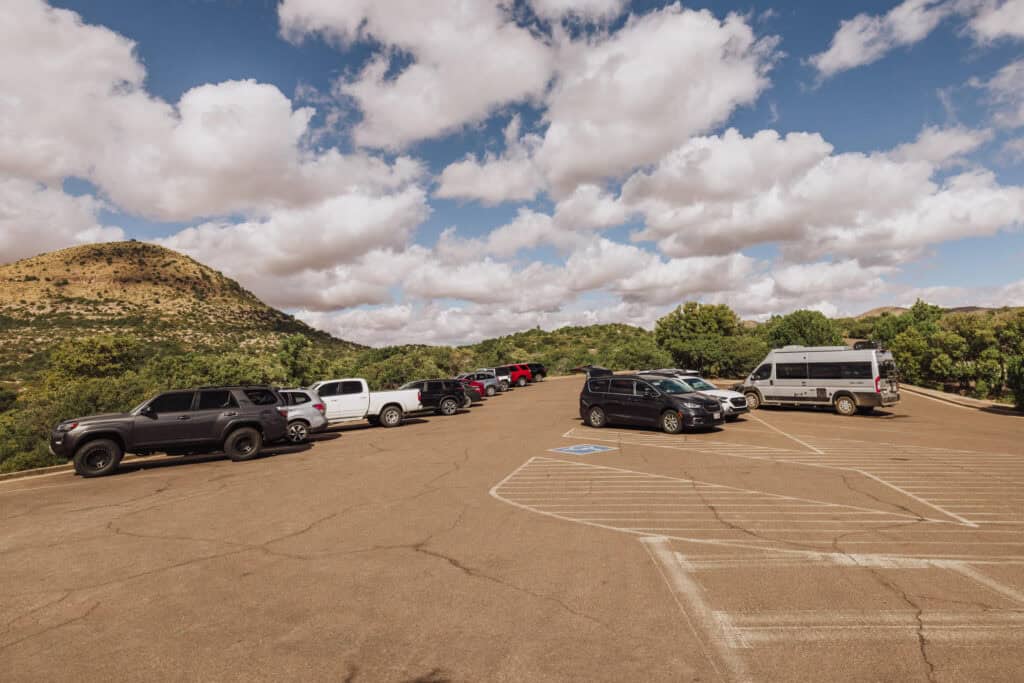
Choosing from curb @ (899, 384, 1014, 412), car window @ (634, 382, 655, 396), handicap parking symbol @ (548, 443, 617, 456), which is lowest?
curb @ (899, 384, 1014, 412)

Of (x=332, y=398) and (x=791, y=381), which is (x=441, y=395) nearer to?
(x=332, y=398)

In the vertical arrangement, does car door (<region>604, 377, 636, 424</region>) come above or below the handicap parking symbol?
above

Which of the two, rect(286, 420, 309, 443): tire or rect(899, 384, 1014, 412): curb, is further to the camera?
rect(899, 384, 1014, 412): curb

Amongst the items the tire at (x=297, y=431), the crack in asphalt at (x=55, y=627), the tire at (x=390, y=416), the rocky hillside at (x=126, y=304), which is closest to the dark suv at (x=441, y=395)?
the tire at (x=390, y=416)

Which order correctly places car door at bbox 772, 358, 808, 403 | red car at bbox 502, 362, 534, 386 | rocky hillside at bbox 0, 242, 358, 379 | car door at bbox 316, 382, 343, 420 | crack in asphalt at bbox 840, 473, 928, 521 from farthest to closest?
rocky hillside at bbox 0, 242, 358, 379 < red car at bbox 502, 362, 534, 386 < car door at bbox 772, 358, 808, 403 < car door at bbox 316, 382, 343, 420 < crack in asphalt at bbox 840, 473, 928, 521

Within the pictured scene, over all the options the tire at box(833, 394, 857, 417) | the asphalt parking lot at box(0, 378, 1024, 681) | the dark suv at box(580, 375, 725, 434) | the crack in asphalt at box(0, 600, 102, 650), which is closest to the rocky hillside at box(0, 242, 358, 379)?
the dark suv at box(580, 375, 725, 434)

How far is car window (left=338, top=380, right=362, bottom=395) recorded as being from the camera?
63.6ft

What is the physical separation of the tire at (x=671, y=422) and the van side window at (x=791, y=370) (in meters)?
7.78

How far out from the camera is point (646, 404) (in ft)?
51.9

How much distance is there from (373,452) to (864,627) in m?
11.6

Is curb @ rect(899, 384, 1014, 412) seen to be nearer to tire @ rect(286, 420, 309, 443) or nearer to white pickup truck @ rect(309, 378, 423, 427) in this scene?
white pickup truck @ rect(309, 378, 423, 427)

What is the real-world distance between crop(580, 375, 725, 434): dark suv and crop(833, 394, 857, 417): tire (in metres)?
5.83

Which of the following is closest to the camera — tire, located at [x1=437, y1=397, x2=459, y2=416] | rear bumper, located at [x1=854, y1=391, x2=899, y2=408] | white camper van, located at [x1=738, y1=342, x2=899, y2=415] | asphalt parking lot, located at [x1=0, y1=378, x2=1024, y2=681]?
asphalt parking lot, located at [x1=0, y1=378, x2=1024, y2=681]

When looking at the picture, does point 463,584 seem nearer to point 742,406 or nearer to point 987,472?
point 987,472
